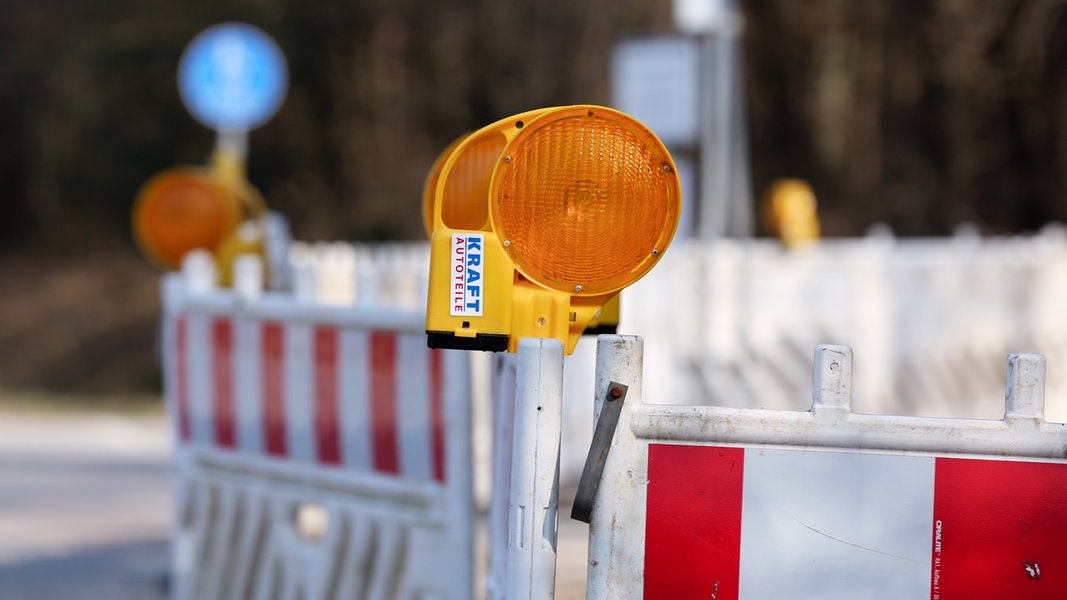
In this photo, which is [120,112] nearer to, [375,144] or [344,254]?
[375,144]

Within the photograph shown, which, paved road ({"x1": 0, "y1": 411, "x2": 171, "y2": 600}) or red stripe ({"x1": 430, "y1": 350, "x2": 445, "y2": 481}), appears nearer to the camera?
red stripe ({"x1": 430, "y1": 350, "x2": 445, "y2": 481})

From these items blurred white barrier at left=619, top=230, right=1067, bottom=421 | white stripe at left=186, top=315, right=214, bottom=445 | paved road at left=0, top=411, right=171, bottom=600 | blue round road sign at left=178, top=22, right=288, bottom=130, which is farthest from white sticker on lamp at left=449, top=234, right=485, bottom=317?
blue round road sign at left=178, top=22, right=288, bottom=130

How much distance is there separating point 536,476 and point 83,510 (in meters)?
6.41

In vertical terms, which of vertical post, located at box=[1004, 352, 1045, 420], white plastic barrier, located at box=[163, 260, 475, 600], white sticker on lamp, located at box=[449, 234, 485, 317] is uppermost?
white sticker on lamp, located at box=[449, 234, 485, 317]

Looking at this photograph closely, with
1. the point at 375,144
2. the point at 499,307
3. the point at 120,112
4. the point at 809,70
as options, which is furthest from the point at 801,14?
the point at 499,307

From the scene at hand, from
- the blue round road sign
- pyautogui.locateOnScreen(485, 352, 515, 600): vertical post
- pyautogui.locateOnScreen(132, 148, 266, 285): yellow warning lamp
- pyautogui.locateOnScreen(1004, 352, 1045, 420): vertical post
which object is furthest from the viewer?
the blue round road sign

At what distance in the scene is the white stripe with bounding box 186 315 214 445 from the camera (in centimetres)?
511

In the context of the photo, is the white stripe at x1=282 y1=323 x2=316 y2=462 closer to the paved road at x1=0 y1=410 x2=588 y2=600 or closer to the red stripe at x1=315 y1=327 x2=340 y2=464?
the red stripe at x1=315 y1=327 x2=340 y2=464

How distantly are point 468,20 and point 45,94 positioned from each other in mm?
7530

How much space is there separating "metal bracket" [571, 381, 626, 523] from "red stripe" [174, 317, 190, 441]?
2900 millimetres

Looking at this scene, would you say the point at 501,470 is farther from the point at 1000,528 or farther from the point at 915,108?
the point at 915,108

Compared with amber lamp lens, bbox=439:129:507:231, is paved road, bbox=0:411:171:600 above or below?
below

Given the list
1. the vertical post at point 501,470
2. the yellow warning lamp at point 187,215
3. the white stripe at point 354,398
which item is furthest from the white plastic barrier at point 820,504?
the yellow warning lamp at point 187,215

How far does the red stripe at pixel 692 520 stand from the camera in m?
2.62
